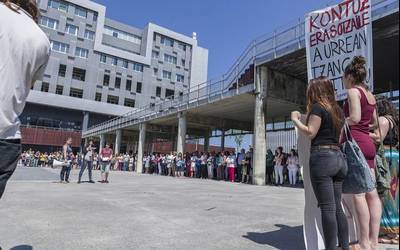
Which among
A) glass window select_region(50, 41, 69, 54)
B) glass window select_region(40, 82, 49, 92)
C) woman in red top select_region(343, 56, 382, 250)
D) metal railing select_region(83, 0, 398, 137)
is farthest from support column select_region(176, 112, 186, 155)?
glass window select_region(50, 41, 69, 54)

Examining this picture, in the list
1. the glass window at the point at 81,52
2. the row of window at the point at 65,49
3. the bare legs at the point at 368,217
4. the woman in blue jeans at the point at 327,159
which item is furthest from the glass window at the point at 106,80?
the bare legs at the point at 368,217

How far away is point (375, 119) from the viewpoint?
3629 millimetres

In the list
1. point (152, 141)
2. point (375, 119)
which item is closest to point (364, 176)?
point (375, 119)

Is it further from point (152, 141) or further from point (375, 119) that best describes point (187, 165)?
point (152, 141)

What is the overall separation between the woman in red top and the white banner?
5.35 m

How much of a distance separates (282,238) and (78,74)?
56.9 metres

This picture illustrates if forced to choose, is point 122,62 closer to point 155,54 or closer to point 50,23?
point 155,54

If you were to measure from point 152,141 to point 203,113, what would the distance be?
69.2ft

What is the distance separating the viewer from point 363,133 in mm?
3471

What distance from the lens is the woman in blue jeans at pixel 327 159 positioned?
9.95ft

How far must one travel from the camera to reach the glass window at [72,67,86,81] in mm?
55359

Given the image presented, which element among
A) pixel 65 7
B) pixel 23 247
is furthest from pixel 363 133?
pixel 65 7

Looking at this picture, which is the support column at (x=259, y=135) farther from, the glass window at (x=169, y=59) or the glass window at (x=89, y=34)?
the glass window at (x=169, y=59)

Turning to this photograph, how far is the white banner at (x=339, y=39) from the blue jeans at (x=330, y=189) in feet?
19.9
